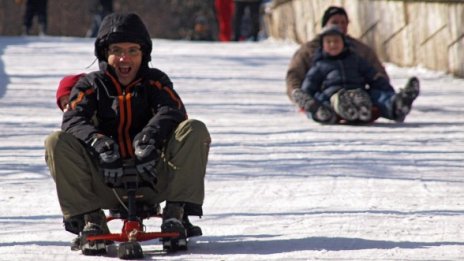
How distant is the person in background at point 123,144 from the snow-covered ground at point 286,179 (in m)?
0.18

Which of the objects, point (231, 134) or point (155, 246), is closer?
point (155, 246)

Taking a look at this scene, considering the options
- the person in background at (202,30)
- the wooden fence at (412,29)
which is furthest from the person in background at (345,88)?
the person in background at (202,30)

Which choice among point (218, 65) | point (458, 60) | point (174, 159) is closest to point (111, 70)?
point (174, 159)

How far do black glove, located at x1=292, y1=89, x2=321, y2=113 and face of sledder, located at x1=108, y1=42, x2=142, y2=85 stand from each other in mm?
5606

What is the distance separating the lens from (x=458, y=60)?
56.0 ft

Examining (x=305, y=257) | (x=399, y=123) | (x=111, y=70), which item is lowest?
(x=399, y=123)

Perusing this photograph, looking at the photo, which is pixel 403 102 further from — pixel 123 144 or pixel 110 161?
pixel 110 161

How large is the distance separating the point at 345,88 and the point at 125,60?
588 centimetres

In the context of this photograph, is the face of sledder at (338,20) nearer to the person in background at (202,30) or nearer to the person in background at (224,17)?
the person in background at (224,17)

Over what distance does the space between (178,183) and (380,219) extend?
1.30 m

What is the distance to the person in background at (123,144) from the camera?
656 centimetres

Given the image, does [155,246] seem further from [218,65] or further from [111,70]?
[218,65]

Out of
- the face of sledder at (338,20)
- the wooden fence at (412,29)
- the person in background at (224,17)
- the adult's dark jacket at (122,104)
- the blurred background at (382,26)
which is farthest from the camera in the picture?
the person in background at (224,17)

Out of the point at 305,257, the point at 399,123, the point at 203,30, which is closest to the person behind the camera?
the point at 305,257
